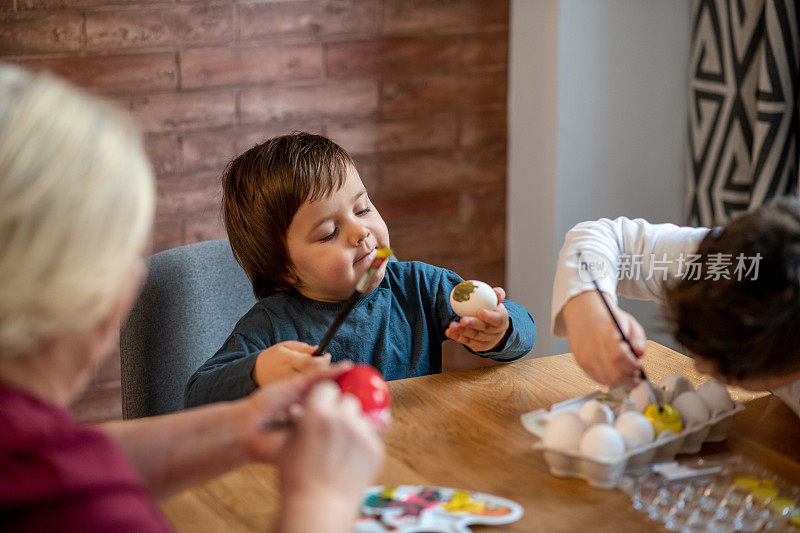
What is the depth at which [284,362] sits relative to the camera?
1.12 m

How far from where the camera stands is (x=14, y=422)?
1.93 feet

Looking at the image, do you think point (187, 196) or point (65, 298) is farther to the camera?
point (187, 196)

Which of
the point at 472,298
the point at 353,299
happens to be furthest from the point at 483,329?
the point at 353,299

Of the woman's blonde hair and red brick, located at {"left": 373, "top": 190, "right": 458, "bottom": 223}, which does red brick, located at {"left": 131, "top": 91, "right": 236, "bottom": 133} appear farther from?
the woman's blonde hair

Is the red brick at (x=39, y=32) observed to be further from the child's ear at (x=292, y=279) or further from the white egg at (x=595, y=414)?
the white egg at (x=595, y=414)

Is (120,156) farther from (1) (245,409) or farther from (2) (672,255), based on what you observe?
(2) (672,255)

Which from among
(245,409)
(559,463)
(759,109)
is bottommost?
(559,463)

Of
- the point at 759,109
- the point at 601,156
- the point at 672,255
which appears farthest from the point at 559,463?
the point at 601,156

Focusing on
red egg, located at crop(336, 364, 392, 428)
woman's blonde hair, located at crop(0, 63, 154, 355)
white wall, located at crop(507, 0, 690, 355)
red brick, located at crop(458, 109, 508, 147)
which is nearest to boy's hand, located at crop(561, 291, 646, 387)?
red egg, located at crop(336, 364, 392, 428)

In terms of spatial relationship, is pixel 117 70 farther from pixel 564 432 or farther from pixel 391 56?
pixel 564 432

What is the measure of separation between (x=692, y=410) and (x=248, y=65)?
150cm

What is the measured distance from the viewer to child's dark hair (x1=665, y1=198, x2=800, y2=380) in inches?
33.8

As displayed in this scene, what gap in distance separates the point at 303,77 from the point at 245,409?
1.55 metres

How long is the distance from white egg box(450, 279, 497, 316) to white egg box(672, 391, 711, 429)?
0.34 metres
